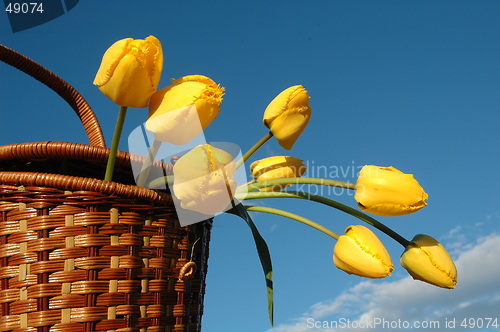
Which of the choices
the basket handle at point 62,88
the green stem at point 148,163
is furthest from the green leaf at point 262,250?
the basket handle at point 62,88

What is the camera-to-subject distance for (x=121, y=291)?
1.88 feet

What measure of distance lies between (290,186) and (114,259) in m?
0.24

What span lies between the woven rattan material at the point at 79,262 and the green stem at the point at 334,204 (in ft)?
0.40

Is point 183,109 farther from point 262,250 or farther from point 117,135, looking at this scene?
point 262,250

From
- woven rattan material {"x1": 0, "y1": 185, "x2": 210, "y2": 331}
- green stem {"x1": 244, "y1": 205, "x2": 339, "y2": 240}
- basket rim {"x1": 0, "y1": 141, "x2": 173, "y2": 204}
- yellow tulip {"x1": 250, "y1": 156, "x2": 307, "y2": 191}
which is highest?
yellow tulip {"x1": 250, "y1": 156, "x2": 307, "y2": 191}

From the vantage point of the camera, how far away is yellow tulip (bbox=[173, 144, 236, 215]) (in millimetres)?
549

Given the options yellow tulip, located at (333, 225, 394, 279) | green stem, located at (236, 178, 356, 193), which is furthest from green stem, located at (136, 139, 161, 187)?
yellow tulip, located at (333, 225, 394, 279)

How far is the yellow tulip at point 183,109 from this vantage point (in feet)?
1.81

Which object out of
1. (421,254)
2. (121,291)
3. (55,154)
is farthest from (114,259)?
(421,254)

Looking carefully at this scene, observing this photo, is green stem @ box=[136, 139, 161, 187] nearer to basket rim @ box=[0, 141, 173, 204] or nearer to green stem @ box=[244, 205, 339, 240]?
basket rim @ box=[0, 141, 173, 204]

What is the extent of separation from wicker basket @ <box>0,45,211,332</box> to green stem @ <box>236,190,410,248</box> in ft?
0.36

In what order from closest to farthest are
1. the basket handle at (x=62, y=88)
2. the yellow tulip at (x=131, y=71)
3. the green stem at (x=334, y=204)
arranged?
the yellow tulip at (x=131, y=71) < the green stem at (x=334, y=204) < the basket handle at (x=62, y=88)

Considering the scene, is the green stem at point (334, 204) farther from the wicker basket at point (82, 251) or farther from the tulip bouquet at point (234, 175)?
the wicker basket at point (82, 251)

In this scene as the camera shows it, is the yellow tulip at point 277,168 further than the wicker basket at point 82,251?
Yes
